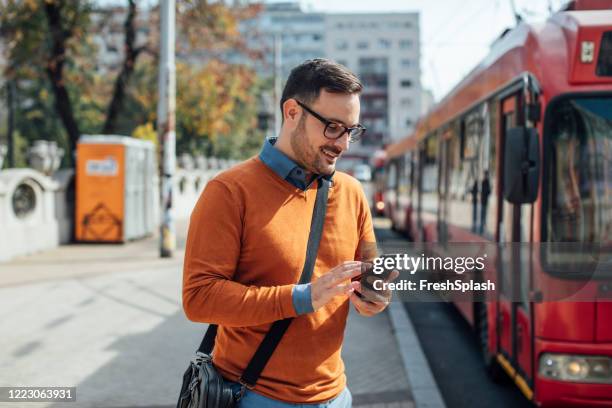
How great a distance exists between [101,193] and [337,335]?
15156 millimetres

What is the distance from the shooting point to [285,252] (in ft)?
7.48

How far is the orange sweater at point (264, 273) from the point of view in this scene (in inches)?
85.4

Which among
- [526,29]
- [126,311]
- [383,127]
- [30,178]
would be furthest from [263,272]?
[383,127]

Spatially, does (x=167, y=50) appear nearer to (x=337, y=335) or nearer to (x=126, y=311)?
(x=126, y=311)

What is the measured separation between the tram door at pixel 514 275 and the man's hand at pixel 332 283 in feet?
8.65

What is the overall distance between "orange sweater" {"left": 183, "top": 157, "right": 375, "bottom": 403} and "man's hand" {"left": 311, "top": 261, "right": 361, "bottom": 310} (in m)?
0.08

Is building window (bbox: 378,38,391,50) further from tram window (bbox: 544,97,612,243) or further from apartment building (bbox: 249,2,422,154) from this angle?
tram window (bbox: 544,97,612,243)

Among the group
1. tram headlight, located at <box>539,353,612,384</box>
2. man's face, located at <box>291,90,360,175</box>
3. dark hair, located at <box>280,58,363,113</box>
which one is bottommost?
tram headlight, located at <box>539,353,612,384</box>

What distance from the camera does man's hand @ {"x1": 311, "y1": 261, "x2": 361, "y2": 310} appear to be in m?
2.11

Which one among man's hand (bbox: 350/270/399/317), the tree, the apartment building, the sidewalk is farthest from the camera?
the apartment building

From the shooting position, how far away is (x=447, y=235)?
8664 mm

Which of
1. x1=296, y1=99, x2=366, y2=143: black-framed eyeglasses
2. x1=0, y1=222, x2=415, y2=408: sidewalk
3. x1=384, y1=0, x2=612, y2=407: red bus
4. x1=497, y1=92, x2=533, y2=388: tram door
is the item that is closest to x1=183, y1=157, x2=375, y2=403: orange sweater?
x1=296, y1=99, x2=366, y2=143: black-framed eyeglasses

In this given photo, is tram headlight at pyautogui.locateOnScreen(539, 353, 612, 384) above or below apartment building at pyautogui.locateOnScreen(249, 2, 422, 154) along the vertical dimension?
below

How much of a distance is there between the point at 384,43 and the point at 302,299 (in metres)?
99.5
